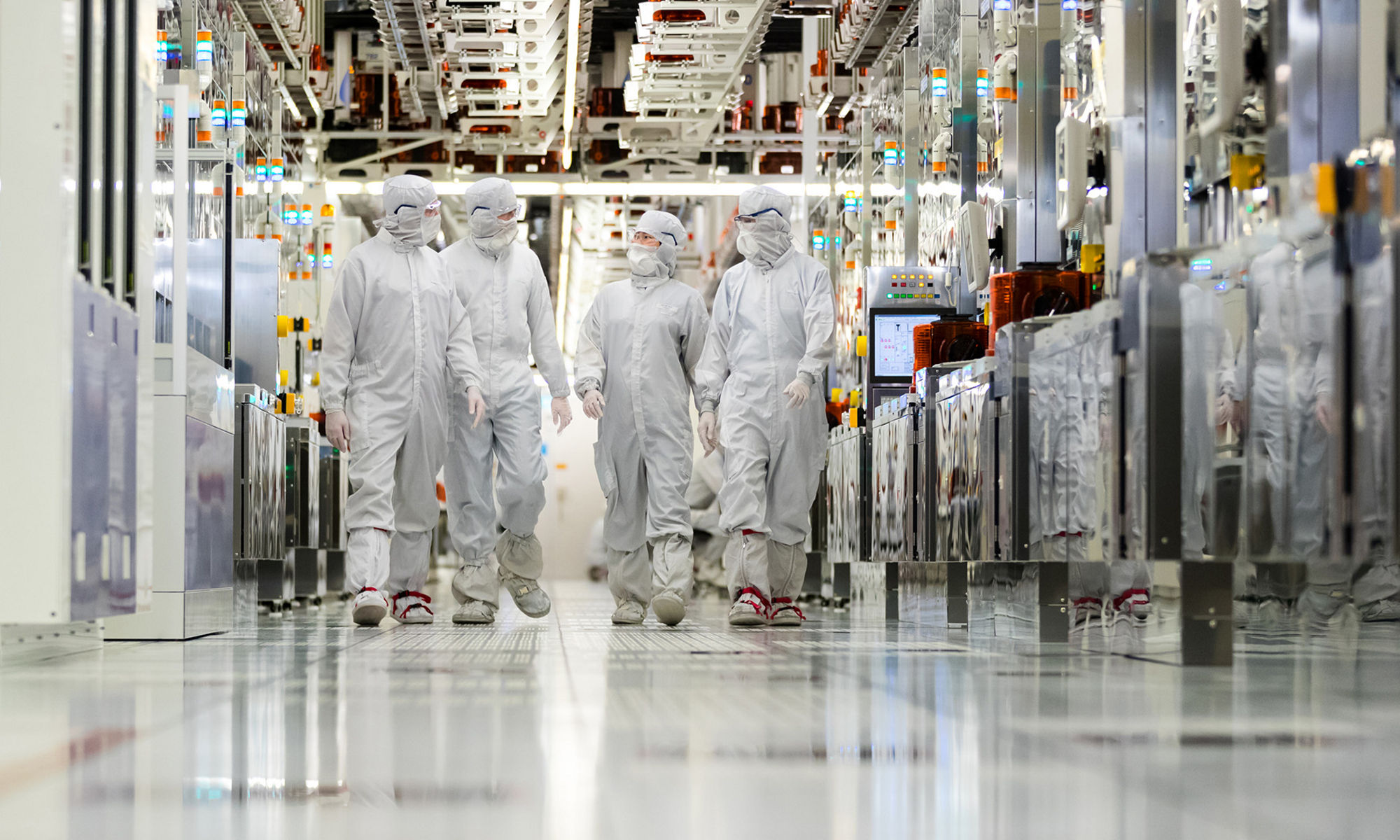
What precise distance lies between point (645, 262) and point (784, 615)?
1.62m

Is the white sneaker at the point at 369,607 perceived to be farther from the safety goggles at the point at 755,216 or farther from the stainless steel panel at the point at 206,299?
the safety goggles at the point at 755,216

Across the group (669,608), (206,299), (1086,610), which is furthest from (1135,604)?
(206,299)

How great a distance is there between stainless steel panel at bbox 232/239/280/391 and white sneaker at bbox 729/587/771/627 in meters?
2.53

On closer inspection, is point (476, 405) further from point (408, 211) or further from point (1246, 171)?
point (1246, 171)

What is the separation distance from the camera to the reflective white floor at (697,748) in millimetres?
1678

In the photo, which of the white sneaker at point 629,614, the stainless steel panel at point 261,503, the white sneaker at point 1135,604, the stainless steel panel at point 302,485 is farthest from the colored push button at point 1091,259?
the stainless steel panel at point 302,485

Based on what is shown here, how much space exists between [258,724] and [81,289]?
0.96m

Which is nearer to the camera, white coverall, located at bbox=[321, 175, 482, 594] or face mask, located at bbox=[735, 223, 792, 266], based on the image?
white coverall, located at bbox=[321, 175, 482, 594]

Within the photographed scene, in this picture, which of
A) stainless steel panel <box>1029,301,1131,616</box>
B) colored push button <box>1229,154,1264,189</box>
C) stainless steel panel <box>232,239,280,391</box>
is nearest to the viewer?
colored push button <box>1229,154,1264,189</box>

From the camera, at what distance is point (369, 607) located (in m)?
5.87

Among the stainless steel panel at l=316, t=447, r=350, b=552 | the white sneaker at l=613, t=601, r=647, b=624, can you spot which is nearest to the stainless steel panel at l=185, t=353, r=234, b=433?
the white sneaker at l=613, t=601, r=647, b=624

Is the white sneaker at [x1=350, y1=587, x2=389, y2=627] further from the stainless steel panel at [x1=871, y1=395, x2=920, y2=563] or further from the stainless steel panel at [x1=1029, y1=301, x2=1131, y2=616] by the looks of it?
the stainless steel panel at [x1=1029, y1=301, x2=1131, y2=616]

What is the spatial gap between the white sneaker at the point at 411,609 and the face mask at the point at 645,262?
1650mm

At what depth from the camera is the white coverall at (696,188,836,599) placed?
6.23 meters
